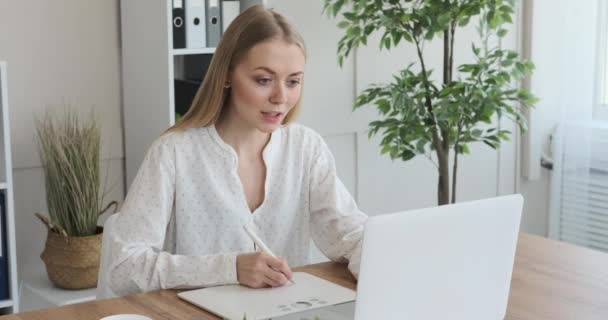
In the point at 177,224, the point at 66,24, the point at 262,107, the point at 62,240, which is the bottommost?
the point at 62,240

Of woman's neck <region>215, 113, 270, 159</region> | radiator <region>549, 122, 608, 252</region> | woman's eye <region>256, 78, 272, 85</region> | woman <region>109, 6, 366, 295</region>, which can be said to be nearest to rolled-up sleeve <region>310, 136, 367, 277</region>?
woman <region>109, 6, 366, 295</region>

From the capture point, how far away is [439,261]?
1.45 metres

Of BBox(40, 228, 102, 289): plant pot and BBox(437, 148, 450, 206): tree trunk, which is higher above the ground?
BBox(437, 148, 450, 206): tree trunk

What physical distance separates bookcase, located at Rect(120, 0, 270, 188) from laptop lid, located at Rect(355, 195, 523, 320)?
168 cm

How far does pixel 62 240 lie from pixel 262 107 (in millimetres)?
1209

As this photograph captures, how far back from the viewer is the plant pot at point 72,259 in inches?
115

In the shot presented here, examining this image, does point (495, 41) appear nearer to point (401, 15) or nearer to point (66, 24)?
point (401, 15)

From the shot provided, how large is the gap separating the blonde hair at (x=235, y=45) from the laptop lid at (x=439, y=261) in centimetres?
72

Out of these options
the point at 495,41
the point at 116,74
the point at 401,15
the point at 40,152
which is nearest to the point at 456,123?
the point at 401,15

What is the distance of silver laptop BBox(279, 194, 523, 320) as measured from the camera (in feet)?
4.58

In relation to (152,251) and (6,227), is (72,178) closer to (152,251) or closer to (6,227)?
(6,227)

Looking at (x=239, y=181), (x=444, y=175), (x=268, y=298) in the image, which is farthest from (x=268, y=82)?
(x=444, y=175)

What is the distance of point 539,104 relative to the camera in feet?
13.5

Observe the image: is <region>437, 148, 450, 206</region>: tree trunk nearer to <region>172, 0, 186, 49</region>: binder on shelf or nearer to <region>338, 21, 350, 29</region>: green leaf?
<region>338, 21, 350, 29</region>: green leaf
